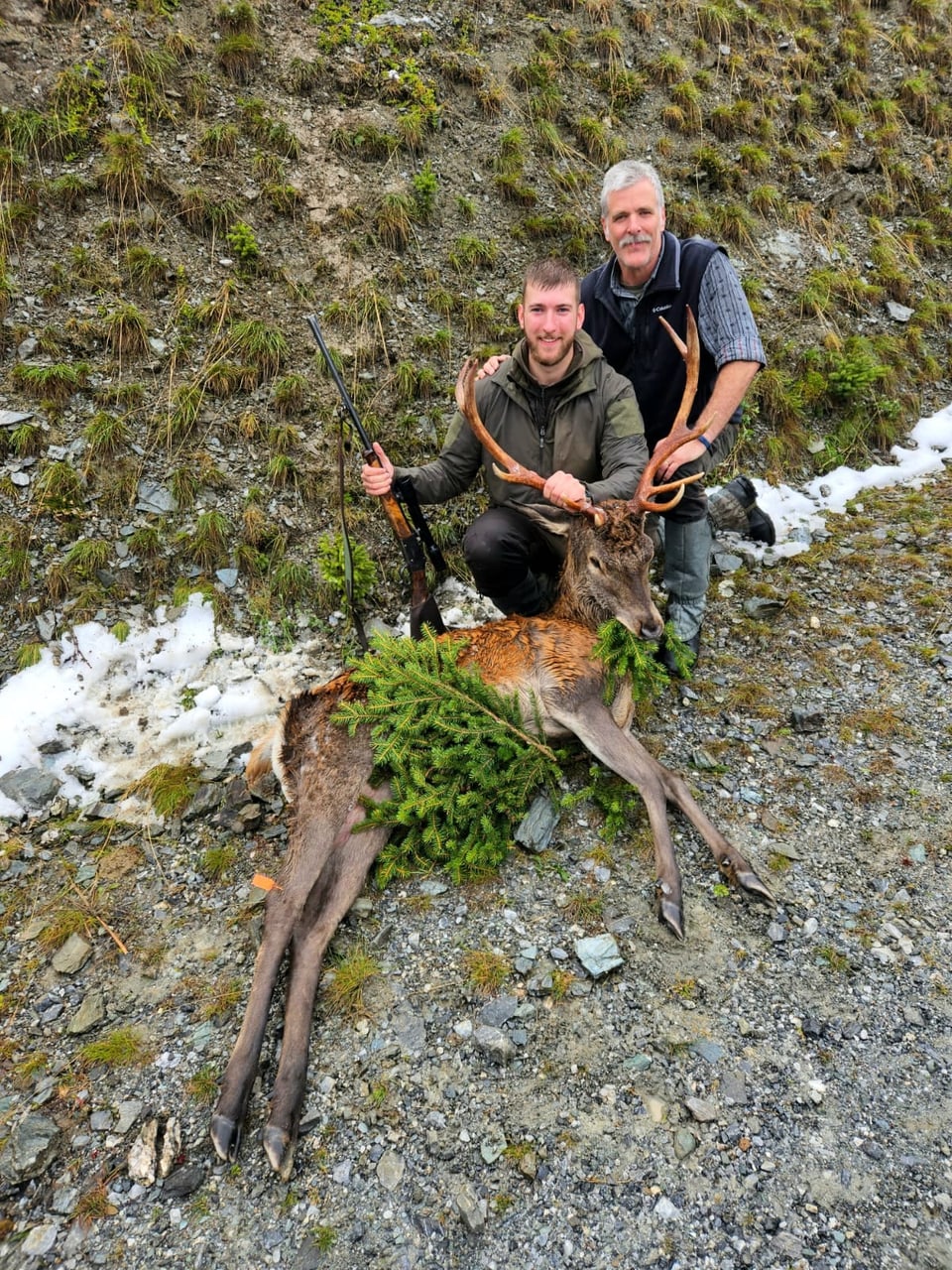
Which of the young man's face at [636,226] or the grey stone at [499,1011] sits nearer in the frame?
the grey stone at [499,1011]

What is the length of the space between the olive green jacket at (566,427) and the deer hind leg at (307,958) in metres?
2.52

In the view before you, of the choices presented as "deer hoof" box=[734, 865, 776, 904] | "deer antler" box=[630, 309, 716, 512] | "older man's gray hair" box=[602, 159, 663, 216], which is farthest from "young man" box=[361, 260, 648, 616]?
"deer hoof" box=[734, 865, 776, 904]

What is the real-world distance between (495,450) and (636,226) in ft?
6.53

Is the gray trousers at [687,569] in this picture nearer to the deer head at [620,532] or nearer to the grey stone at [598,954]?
the deer head at [620,532]

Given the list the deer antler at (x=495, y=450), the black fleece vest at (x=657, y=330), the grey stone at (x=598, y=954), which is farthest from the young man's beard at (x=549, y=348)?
the grey stone at (x=598, y=954)

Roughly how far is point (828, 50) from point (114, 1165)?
1616cm

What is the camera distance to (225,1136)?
3574mm

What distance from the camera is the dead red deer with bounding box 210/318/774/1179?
14.2ft

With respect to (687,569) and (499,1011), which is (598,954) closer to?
(499,1011)

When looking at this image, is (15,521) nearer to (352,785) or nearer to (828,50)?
(352,785)

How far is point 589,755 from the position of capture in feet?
17.5

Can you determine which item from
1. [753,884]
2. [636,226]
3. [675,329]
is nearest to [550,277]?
[636,226]

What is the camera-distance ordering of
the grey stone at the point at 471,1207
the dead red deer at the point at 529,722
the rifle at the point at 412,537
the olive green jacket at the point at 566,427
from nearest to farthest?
1. the grey stone at the point at 471,1207
2. the dead red deer at the point at 529,722
3. the olive green jacket at the point at 566,427
4. the rifle at the point at 412,537

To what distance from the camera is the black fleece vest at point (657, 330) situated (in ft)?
18.8
